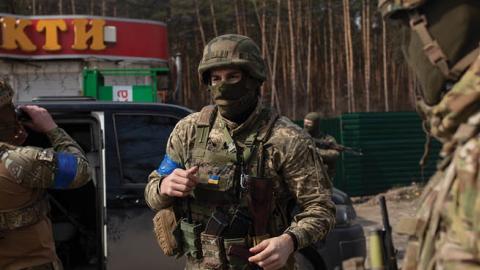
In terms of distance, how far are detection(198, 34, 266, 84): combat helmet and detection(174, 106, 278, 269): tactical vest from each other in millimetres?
215

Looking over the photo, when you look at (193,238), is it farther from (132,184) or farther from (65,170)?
(132,184)

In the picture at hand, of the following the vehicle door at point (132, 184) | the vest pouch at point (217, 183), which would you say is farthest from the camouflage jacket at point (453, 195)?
the vehicle door at point (132, 184)

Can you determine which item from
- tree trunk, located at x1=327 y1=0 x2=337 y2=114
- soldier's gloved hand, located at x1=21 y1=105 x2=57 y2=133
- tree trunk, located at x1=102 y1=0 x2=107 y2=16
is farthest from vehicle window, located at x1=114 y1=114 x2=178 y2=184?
tree trunk, located at x1=102 y1=0 x2=107 y2=16

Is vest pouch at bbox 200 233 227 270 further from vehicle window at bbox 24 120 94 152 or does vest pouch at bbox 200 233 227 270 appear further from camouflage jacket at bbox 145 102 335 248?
vehicle window at bbox 24 120 94 152

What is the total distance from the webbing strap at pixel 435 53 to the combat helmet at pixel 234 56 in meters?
1.04

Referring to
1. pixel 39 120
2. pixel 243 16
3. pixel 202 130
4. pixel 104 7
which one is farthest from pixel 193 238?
pixel 104 7

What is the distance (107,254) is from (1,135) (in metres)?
1.43

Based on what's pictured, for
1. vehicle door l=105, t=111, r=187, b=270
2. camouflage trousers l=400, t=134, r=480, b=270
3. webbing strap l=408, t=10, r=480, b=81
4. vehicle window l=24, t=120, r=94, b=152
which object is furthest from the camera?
vehicle window l=24, t=120, r=94, b=152

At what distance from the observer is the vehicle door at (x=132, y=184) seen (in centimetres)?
373

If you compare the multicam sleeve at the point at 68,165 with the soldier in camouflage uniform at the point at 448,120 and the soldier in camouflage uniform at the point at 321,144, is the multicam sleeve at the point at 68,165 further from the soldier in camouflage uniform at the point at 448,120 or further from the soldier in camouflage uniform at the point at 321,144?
the soldier in camouflage uniform at the point at 321,144

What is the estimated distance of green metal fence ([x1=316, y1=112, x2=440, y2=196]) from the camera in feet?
38.0

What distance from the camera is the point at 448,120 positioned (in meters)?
1.18

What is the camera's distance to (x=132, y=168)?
3928 mm

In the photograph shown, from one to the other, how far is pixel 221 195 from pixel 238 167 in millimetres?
126
